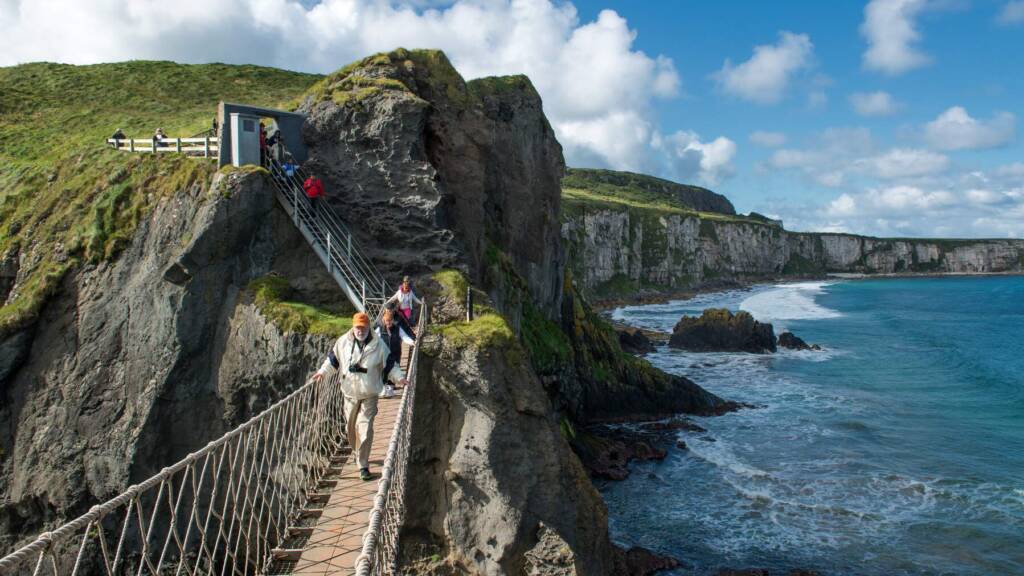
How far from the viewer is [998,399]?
39.9 meters

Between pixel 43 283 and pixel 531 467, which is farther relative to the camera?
pixel 43 283

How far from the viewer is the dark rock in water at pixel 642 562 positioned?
1959cm

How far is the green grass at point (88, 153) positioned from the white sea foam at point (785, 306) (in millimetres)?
58376

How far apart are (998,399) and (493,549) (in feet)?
130

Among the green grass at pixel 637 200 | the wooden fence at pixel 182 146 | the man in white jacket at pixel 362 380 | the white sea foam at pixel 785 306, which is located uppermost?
the green grass at pixel 637 200

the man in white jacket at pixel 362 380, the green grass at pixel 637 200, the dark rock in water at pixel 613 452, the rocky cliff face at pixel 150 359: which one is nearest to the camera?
the man in white jacket at pixel 362 380

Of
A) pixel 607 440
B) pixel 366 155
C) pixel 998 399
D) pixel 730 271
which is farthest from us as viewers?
pixel 730 271

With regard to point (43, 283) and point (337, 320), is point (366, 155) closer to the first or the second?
point (337, 320)

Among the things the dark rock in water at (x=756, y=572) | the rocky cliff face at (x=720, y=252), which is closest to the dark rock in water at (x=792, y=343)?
the rocky cliff face at (x=720, y=252)

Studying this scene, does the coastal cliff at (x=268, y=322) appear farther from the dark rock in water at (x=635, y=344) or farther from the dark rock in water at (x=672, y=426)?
the dark rock in water at (x=635, y=344)

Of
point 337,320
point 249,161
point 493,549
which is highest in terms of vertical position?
point 249,161

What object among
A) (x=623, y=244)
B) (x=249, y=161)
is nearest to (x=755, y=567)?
(x=249, y=161)

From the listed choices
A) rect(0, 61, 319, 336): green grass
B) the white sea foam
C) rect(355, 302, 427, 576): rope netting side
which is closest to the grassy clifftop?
the white sea foam

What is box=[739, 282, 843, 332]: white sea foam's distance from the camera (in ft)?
274
